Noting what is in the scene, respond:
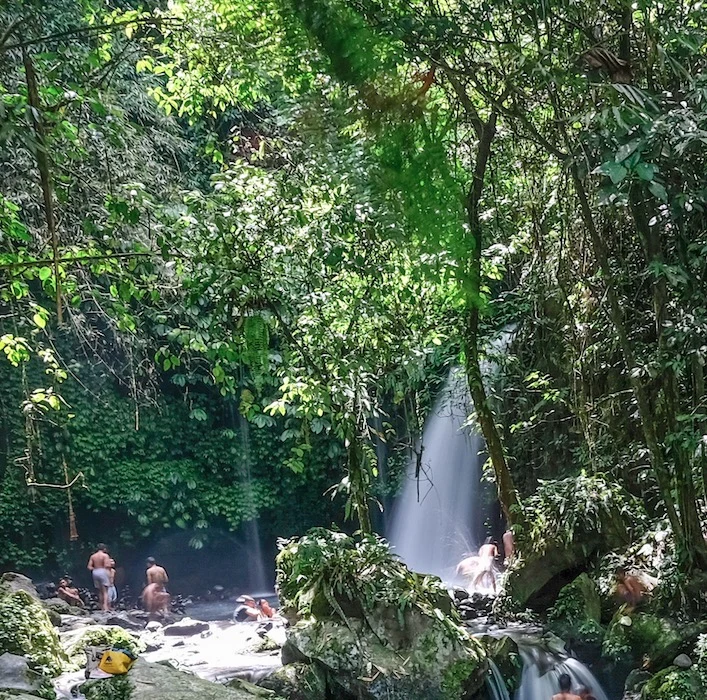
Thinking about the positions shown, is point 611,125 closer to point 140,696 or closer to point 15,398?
point 140,696

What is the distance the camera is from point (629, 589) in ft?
16.3

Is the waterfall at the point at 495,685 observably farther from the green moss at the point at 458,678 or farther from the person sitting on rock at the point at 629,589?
the person sitting on rock at the point at 629,589

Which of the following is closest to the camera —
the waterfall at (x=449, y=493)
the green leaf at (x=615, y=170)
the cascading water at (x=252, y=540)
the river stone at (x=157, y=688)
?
the green leaf at (x=615, y=170)

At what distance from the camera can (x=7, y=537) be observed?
9.11 meters

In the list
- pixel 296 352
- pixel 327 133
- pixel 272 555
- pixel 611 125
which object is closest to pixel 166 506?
pixel 272 555

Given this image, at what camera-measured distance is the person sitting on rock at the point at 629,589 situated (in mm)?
4852

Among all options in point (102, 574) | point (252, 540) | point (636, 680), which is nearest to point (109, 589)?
point (102, 574)

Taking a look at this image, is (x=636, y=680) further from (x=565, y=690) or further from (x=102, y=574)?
(x=102, y=574)

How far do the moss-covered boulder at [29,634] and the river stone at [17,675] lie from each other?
1.29 ft

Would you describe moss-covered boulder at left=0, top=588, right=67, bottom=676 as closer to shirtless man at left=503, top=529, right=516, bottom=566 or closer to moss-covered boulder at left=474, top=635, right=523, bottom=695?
moss-covered boulder at left=474, top=635, right=523, bottom=695

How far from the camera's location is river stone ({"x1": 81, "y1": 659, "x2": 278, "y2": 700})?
3145 mm

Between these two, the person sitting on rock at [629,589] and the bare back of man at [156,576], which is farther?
the bare back of man at [156,576]

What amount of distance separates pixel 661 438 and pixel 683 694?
5.43 ft

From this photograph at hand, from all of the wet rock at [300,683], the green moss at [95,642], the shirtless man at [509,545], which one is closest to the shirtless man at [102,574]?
the green moss at [95,642]
